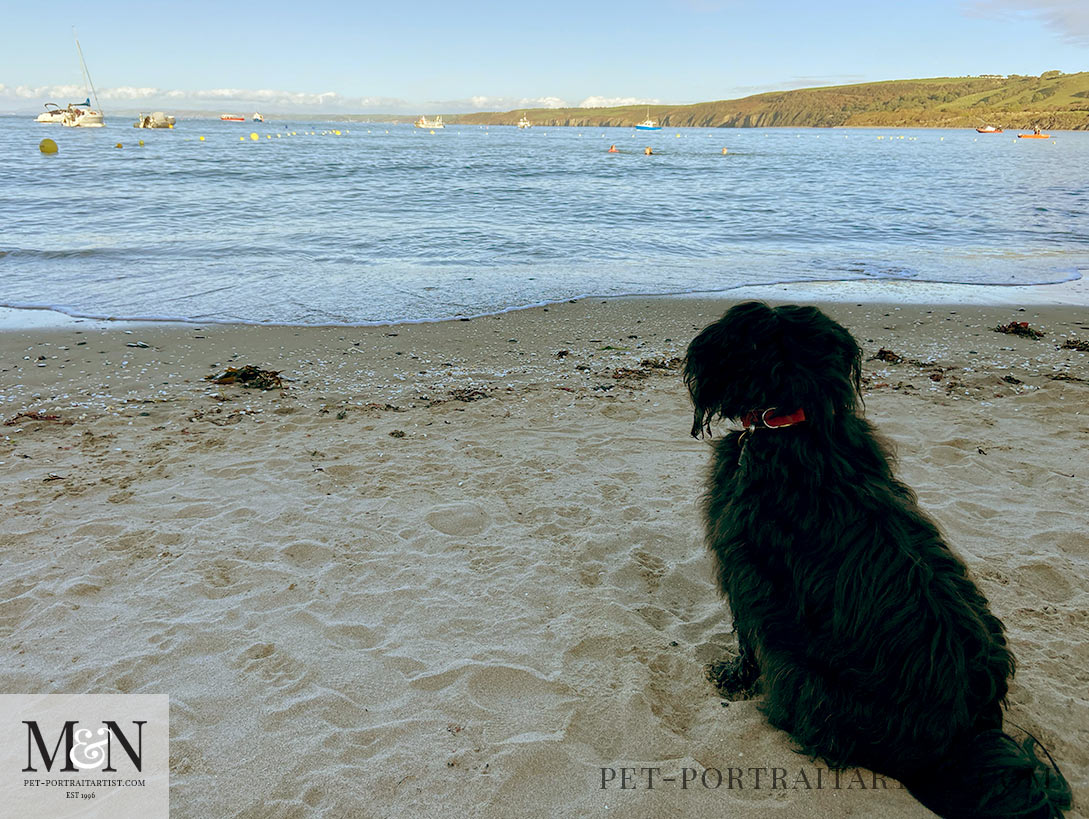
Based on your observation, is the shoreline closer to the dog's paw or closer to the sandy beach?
the sandy beach

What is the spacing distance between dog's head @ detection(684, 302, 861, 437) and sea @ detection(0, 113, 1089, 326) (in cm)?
699

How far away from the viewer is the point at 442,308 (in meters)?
9.52

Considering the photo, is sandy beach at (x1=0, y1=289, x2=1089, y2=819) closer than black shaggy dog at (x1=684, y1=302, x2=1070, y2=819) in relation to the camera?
No

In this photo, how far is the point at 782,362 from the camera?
2.31 m

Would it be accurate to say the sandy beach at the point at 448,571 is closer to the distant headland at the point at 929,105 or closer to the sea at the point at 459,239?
the sea at the point at 459,239

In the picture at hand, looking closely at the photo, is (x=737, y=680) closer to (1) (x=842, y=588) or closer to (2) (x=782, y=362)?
(1) (x=842, y=588)

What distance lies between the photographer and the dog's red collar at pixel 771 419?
230cm

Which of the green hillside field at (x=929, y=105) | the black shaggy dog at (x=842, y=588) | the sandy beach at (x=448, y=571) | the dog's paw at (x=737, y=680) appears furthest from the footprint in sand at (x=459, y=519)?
the green hillside field at (x=929, y=105)

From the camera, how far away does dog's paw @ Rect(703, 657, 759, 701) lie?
2730 mm

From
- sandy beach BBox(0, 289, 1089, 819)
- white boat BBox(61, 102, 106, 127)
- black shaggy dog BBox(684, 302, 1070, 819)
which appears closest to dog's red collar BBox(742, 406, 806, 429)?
black shaggy dog BBox(684, 302, 1070, 819)

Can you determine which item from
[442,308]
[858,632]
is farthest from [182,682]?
[442,308]

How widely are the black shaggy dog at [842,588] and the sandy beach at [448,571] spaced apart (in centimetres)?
27

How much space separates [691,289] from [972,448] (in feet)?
21.4

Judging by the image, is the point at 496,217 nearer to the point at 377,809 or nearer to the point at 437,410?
the point at 437,410
